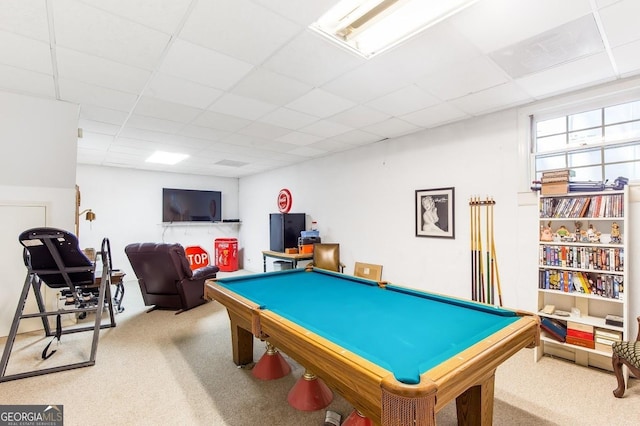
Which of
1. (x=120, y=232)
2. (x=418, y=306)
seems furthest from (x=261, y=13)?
(x=120, y=232)

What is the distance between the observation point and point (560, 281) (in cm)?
287

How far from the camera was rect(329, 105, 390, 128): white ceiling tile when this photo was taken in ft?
11.2

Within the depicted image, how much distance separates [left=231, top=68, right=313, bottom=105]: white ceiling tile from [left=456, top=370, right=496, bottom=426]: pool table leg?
2.63 meters

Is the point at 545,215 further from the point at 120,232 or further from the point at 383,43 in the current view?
the point at 120,232

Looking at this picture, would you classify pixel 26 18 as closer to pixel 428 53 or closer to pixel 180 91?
pixel 180 91

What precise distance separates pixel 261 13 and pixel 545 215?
307cm

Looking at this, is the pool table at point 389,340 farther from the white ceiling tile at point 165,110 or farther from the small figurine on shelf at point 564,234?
the white ceiling tile at point 165,110

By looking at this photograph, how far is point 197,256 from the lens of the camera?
24.8 feet

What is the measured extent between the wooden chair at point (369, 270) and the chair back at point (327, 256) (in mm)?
368

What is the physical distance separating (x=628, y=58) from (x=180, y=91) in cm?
375

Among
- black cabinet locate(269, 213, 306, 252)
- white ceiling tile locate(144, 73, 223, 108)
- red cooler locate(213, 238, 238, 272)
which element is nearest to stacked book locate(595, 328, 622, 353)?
white ceiling tile locate(144, 73, 223, 108)

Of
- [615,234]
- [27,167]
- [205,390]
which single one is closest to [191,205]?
[27,167]

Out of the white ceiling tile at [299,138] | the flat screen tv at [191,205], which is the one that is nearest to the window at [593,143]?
the white ceiling tile at [299,138]

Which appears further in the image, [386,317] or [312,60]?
[312,60]
